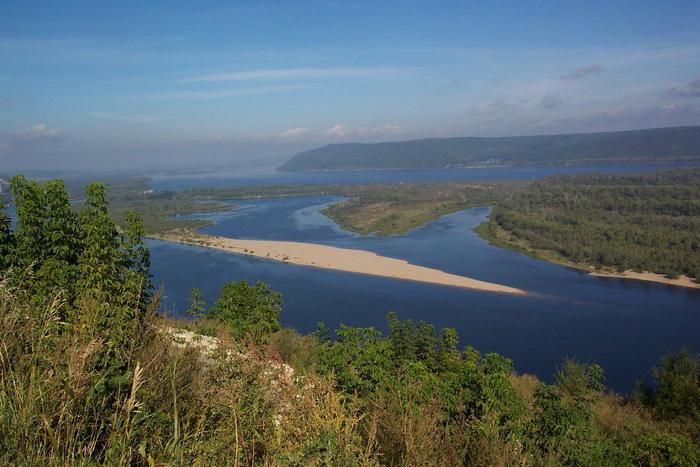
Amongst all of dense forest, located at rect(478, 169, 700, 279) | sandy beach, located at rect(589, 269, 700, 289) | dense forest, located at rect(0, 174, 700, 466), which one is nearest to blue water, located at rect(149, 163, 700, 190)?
dense forest, located at rect(478, 169, 700, 279)

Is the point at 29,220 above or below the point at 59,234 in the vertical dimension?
above

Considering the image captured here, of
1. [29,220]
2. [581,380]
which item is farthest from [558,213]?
[29,220]

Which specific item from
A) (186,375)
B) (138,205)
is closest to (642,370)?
(186,375)

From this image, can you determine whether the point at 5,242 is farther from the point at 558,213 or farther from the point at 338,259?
the point at 558,213

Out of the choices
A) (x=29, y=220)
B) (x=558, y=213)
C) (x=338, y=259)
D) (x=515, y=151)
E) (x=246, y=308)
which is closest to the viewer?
(x=29, y=220)

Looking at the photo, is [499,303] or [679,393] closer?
[679,393]

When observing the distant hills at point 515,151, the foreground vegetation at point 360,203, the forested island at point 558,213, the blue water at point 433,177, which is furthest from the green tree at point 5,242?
the distant hills at point 515,151
